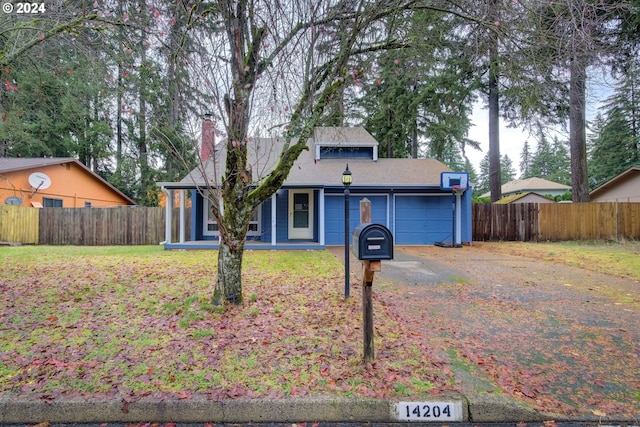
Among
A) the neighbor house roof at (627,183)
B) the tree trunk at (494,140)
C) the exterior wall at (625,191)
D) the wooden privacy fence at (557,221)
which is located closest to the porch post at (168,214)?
the wooden privacy fence at (557,221)

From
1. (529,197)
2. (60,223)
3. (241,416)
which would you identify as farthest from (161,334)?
(529,197)

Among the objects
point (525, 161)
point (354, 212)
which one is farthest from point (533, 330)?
point (525, 161)

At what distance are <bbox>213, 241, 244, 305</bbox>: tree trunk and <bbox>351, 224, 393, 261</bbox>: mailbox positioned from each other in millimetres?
2107

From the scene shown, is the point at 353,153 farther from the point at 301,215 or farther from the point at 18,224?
the point at 18,224

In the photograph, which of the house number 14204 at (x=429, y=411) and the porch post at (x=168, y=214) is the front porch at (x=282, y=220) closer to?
the porch post at (x=168, y=214)

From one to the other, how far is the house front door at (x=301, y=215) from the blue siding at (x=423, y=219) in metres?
3.63

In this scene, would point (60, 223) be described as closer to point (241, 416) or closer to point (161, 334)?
point (161, 334)

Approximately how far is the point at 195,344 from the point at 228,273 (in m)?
1.18

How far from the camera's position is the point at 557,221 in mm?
14102

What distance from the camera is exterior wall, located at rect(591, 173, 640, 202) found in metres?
17.9

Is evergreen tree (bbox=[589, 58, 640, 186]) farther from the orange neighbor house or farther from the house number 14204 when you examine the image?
the orange neighbor house

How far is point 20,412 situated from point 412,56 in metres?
6.48

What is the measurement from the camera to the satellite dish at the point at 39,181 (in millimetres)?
15883

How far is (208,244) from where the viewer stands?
1172 centimetres
